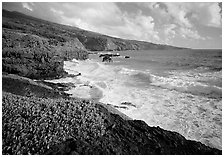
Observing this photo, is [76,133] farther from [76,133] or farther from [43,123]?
[43,123]

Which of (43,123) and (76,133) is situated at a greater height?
(43,123)

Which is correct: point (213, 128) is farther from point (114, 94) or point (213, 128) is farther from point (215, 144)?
point (114, 94)

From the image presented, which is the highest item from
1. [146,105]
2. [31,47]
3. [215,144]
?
[31,47]

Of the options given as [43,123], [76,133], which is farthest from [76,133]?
[43,123]

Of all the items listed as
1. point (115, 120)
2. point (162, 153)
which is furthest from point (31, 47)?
point (162, 153)

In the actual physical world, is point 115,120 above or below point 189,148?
above
